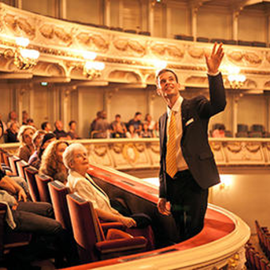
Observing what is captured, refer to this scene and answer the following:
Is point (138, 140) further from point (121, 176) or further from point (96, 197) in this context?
point (96, 197)

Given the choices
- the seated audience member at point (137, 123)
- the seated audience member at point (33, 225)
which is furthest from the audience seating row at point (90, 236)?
the seated audience member at point (137, 123)

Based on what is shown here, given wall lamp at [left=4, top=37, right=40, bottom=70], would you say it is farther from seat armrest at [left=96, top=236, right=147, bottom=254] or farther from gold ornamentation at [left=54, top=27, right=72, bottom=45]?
seat armrest at [left=96, top=236, right=147, bottom=254]

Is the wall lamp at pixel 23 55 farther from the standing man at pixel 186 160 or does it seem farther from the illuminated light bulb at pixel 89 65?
the standing man at pixel 186 160

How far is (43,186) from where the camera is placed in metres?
3.64

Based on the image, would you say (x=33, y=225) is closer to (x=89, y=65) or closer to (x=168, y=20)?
(x=89, y=65)

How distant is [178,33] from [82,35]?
6015mm

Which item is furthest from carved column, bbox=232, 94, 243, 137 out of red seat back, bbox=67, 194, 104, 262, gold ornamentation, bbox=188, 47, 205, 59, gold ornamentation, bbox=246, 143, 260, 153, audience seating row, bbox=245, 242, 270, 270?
red seat back, bbox=67, 194, 104, 262

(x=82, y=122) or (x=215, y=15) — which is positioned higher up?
(x=215, y=15)

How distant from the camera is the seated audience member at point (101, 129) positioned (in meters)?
11.5

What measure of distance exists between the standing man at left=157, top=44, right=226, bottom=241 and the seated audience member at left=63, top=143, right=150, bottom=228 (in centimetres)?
57

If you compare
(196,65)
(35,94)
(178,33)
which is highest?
(178,33)

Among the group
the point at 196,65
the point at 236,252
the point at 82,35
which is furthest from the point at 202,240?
the point at 196,65

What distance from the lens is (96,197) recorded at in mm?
3434

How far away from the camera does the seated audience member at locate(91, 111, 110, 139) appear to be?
11.5 meters
